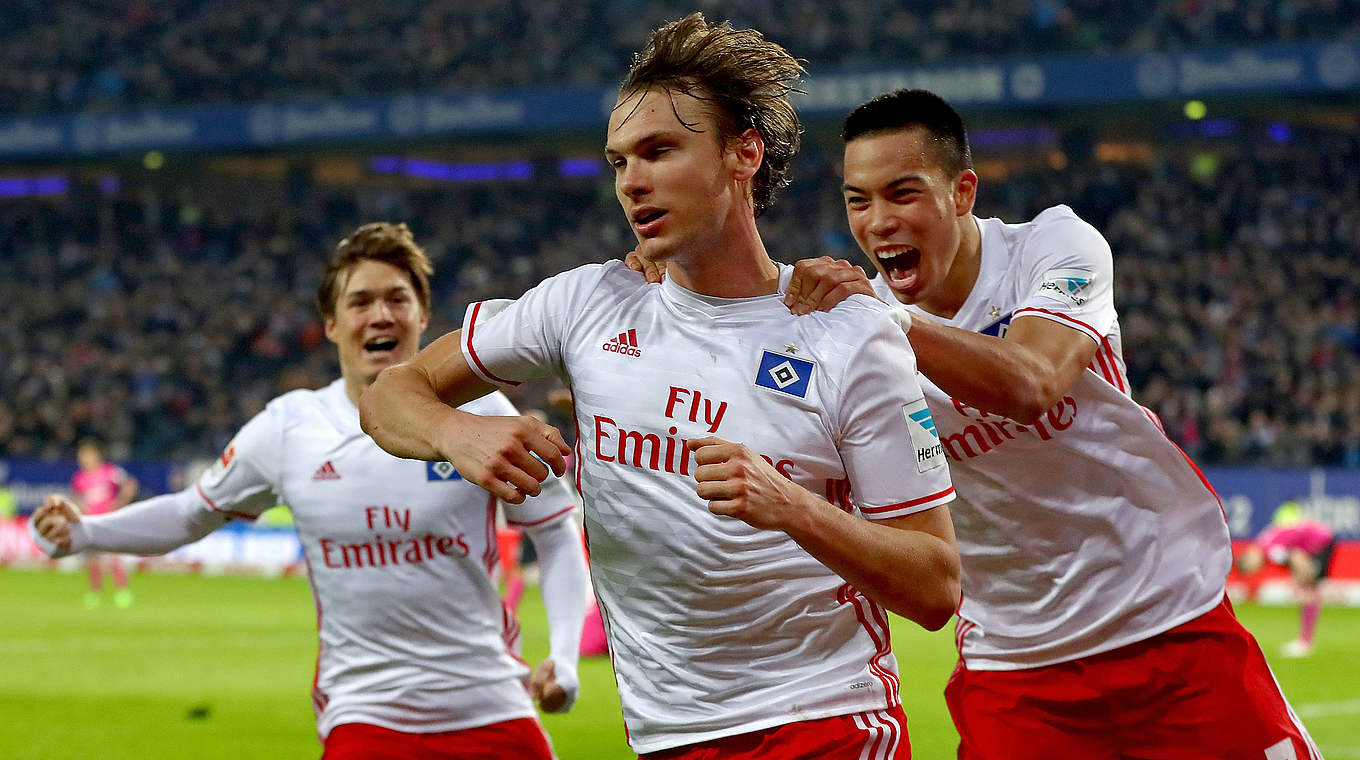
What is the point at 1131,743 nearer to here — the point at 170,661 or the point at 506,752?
the point at 506,752

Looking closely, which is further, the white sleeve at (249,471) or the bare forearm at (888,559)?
the white sleeve at (249,471)

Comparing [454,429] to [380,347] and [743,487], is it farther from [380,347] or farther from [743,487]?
[380,347]

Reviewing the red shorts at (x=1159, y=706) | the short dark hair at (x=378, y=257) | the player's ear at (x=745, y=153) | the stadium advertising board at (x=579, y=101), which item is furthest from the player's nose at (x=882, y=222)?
the stadium advertising board at (x=579, y=101)

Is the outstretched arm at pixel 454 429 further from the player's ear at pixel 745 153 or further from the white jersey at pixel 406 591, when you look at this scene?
the white jersey at pixel 406 591

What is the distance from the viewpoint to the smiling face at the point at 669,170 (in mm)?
3250

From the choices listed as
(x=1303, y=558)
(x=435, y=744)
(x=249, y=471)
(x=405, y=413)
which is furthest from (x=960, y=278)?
(x=1303, y=558)

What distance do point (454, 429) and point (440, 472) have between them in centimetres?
187

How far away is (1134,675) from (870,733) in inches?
56.9

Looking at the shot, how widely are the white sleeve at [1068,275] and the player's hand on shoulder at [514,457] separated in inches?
64.5

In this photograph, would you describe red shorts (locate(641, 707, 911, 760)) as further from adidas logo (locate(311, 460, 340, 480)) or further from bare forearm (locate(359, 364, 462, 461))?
adidas logo (locate(311, 460, 340, 480))

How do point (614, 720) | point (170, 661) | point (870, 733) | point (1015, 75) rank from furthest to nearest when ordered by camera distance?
point (1015, 75), point (170, 661), point (614, 720), point (870, 733)

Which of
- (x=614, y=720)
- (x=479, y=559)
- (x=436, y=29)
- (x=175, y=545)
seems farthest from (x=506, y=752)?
(x=436, y=29)

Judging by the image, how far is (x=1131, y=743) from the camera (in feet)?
14.7

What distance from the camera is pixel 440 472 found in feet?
16.5
